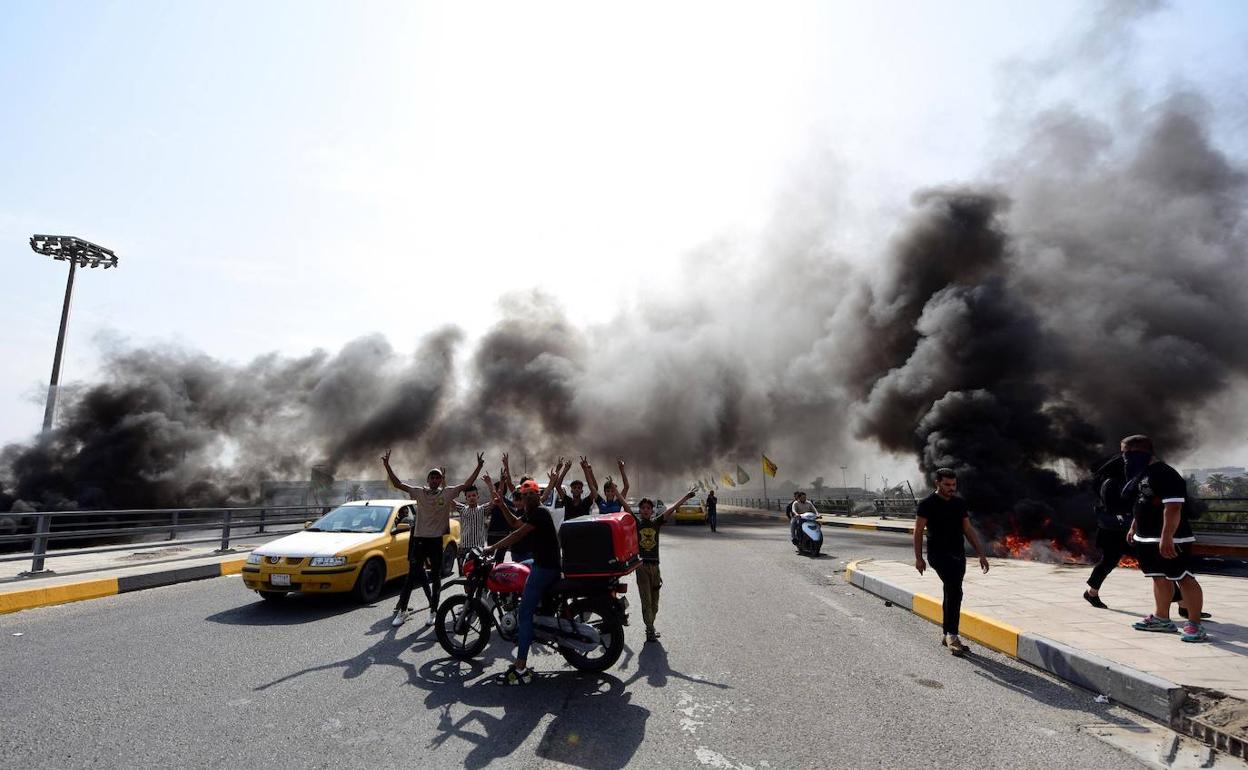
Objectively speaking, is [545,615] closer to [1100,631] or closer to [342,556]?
[342,556]

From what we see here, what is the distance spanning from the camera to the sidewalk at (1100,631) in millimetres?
4125

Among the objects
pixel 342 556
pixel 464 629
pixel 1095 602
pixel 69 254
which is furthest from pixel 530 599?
pixel 69 254

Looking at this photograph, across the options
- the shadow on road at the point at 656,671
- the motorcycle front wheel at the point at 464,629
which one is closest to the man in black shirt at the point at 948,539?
the shadow on road at the point at 656,671

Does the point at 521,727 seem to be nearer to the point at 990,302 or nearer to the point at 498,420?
the point at 990,302

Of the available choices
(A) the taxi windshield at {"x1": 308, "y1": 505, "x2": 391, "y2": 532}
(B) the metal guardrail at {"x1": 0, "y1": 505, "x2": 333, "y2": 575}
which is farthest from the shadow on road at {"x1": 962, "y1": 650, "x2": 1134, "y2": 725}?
(B) the metal guardrail at {"x1": 0, "y1": 505, "x2": 333, "y2": 575}

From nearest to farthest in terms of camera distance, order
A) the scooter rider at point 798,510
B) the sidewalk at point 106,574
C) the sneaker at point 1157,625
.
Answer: the sneaker at point 1157,625, the sidewalk at point 106,574, the scooter rider at point 798,510

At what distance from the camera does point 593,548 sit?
4961 mm

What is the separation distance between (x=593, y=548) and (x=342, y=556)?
161 inches

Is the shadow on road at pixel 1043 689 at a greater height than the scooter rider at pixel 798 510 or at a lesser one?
lesser

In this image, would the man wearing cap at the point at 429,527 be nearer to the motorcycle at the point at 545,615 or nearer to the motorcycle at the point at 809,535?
the motorcycle at the point at 545,615

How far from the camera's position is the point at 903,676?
4809 millimetres

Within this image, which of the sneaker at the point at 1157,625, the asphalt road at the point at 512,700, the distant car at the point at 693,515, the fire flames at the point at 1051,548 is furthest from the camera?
the distant car at the point at 693,515

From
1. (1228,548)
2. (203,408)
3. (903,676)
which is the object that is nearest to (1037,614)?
(903,676)

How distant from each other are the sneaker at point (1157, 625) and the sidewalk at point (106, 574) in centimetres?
1146
